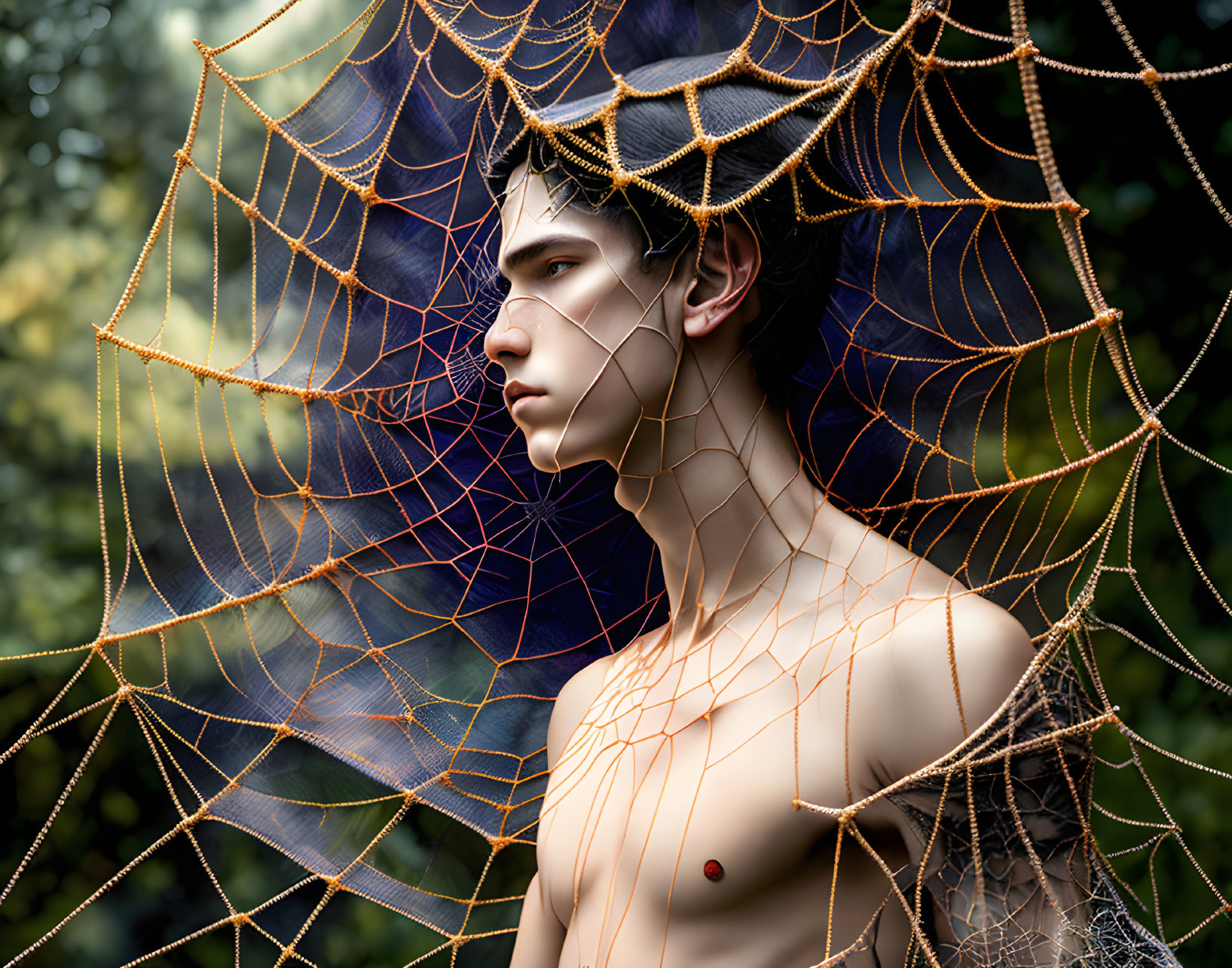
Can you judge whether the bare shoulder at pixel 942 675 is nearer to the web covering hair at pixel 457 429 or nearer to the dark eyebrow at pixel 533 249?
the web covering hair at pixel 457 429

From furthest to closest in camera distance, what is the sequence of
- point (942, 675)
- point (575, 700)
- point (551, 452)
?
point (575, 700), point (551, 452), point (942, 675)

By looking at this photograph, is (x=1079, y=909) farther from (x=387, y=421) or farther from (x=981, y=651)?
(x=387, y=421)

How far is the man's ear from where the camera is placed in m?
0.77

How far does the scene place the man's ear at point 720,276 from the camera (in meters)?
0.77

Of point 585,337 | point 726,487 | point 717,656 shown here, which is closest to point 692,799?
point 717,656

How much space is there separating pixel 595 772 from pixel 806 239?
47 centimetres

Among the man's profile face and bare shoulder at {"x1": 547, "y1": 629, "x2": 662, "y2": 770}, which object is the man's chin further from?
bare shoulder at {"x1": 547, "y1": 629, "x2": 662, "y2": 770}

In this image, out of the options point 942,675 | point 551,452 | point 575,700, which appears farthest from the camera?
point 575,700

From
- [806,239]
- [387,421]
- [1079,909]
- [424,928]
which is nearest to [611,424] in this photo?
[806,239]

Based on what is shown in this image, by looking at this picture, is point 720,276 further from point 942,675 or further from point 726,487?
point 942,675

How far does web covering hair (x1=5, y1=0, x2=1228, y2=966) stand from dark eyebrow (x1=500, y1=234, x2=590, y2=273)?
55 mm

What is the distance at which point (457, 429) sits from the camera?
39.4 inches

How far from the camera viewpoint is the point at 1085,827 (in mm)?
634

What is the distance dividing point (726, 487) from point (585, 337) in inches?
6.7
